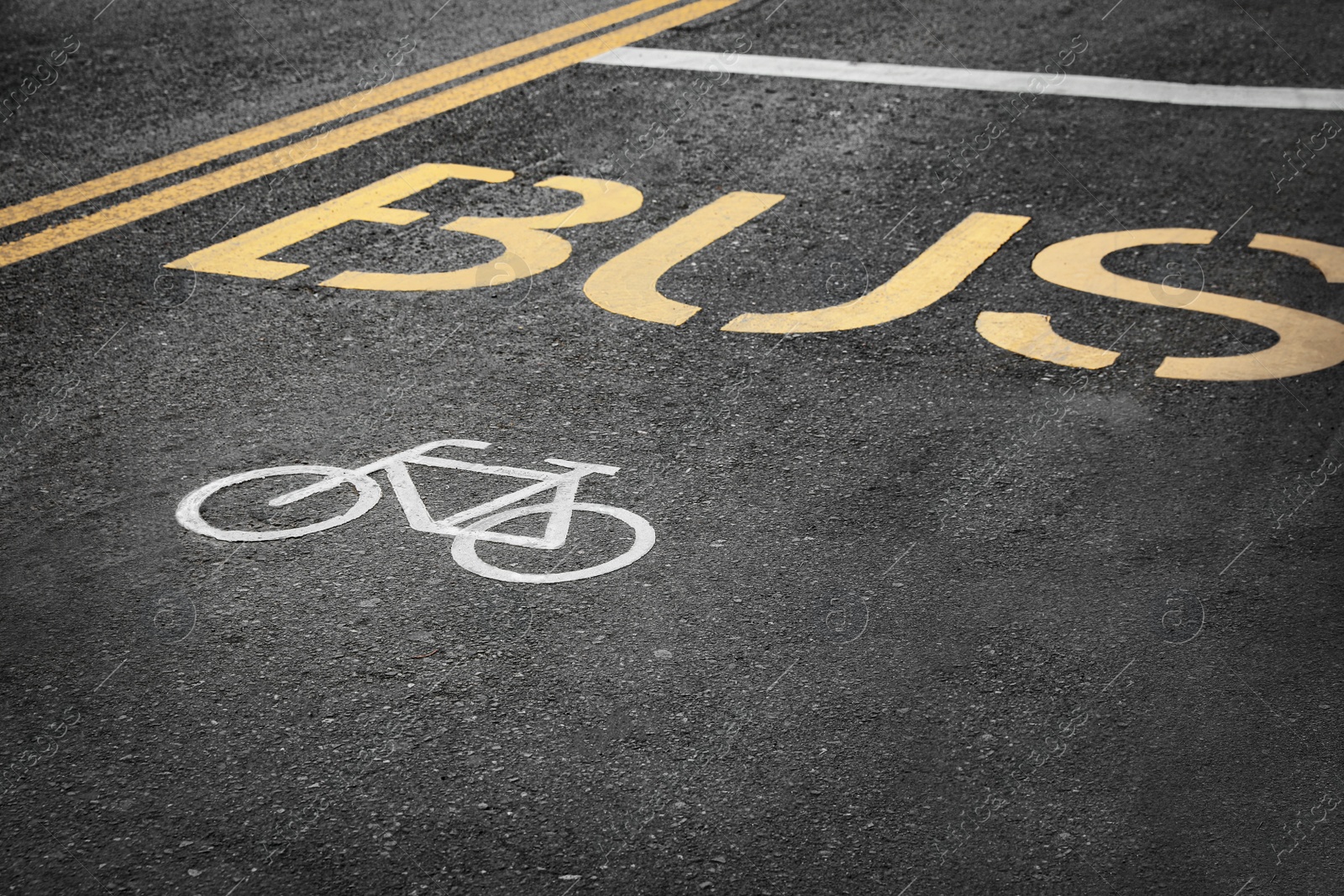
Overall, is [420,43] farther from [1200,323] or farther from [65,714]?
[65,714]

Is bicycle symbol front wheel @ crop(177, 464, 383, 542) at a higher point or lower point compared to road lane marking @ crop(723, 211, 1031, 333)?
higher

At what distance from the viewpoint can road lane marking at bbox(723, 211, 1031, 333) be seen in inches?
233

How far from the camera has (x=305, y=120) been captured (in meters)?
8.47

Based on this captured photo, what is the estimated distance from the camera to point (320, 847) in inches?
123

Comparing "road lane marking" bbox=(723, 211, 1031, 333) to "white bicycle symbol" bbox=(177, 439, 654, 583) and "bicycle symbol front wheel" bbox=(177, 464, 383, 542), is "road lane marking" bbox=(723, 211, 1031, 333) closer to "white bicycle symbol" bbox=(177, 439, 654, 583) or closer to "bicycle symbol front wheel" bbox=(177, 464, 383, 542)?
"white bicycle symbol" bbox=(177, 439, 654, 583)

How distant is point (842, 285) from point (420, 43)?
16.4 ft

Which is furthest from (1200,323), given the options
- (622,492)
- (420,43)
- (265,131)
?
(420,43)

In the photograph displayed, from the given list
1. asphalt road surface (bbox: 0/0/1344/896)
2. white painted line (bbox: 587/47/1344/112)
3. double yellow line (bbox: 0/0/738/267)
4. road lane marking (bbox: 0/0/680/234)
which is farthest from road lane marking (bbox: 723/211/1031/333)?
road lane marking (bbox: 0/0/680/234)

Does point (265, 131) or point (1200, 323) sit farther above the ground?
point (265, 131)

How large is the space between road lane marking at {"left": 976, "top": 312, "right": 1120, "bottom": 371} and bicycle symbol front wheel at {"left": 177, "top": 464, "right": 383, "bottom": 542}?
2579mm

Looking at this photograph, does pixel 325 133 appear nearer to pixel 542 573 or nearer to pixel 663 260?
pixel 663 260

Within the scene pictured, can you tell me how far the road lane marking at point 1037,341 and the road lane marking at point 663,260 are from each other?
121 centimetres

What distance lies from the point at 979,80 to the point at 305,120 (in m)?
4.19

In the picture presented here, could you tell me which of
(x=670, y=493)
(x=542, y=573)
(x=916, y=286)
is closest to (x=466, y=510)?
(x=542, y=573)
